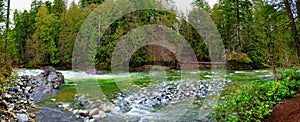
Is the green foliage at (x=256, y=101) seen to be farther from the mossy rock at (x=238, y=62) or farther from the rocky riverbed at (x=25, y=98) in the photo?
the mossy rock at (x=238, y=62)

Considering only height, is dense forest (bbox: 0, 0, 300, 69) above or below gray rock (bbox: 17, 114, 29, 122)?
above

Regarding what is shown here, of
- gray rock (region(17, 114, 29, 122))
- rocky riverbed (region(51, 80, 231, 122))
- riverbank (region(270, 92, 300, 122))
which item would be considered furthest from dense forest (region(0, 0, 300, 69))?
riverbank (region(270, 92, 300, 122))

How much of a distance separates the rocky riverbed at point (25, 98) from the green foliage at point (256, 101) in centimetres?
412

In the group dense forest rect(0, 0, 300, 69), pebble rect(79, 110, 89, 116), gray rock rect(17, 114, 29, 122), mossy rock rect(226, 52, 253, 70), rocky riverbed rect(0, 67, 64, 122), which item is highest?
dense forest rect(0, 0, 300, 69)

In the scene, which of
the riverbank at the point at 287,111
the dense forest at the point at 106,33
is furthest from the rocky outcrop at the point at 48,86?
the dense forest at the point at 106,33

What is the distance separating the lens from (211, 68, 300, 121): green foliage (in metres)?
4.27

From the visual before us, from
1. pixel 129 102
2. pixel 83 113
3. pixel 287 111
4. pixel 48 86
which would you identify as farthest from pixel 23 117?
pixel 287 111

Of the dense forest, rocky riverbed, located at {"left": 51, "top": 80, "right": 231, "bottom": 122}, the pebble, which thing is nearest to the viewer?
the pebble

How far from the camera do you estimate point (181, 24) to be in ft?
78.8

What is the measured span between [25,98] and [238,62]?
50.4 ft

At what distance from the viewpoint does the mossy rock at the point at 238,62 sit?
1839cm

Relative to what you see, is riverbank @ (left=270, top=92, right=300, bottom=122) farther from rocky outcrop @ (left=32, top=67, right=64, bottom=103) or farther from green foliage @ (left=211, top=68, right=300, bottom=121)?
rocky outcrop @ (left=32, top=67, right=64, bottom=103)

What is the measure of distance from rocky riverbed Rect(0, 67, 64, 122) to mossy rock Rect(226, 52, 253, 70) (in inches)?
490

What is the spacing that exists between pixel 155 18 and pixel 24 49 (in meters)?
15.5
